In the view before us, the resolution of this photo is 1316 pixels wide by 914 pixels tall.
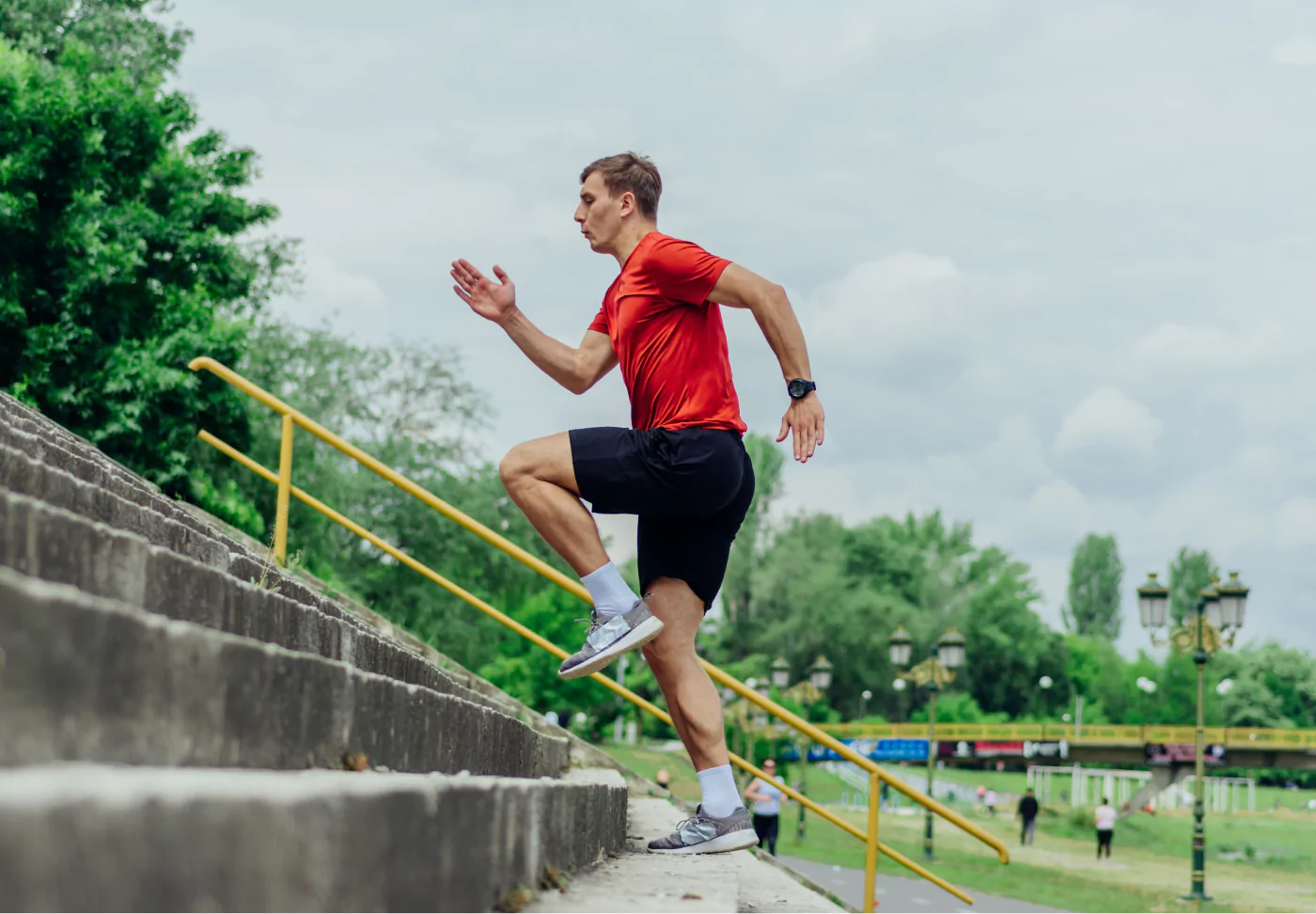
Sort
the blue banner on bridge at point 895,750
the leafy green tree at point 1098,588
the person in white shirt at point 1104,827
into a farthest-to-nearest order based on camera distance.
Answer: the leafy green tree at point 1098,588 < the blue banner on bridge at point 895,750 < the person in white shirt at point 1104,827

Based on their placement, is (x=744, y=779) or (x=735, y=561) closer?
(x=744, y=779)

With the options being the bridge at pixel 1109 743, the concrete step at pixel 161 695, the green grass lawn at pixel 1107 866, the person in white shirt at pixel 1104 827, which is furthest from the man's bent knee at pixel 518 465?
the bridge at pixel 1109 743

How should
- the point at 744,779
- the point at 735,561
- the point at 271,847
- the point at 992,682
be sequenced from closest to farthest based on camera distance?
1. the point at 271,847
2. the point at 744,779
3. the point at 735,561
4. the point at 992,682

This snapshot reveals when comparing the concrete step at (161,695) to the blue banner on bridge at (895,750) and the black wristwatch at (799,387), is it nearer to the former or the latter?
the black wristwatch at (799,387)

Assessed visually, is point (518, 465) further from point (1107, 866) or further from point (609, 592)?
point (1107, 866)

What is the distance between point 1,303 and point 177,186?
372 centimetres

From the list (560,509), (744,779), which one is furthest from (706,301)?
(744,779)

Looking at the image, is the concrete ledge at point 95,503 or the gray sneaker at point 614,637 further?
the gray sneaker at point 614,637

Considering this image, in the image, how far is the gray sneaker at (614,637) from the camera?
3520 mm

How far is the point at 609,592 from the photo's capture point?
364 centimetres

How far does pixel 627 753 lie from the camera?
49.9m

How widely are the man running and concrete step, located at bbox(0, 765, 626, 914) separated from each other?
1.67 meters

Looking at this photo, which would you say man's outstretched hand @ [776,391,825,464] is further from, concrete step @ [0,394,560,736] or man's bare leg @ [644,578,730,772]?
concrete step @ [0,394,560,736]

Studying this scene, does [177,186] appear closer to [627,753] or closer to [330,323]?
[330,323]
